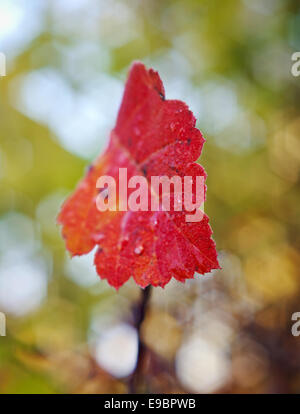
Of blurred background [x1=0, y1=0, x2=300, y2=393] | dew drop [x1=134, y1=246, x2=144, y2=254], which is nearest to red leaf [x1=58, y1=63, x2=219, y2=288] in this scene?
dew drop [x1=134, y1=246, x2=144, y2=254]

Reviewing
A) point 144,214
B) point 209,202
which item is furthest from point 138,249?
point 209,202

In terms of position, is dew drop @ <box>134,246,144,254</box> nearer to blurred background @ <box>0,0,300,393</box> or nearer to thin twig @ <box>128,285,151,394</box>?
thin twig @ <box>128,285,151,394</box>

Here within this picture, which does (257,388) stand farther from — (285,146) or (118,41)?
(118,41)

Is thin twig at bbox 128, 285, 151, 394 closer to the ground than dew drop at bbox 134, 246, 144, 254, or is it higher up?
closer to the ground

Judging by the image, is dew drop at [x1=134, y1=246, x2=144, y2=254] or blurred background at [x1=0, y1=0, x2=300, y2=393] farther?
blurred background at [x1=0, y1=0, x2=300, y2=393]

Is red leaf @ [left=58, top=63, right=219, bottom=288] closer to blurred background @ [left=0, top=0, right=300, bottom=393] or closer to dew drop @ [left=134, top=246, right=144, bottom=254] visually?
dew drop @ [left=134, top=246, right=144, bottom=254]

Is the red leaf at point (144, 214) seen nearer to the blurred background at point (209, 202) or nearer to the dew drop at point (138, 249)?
the dew drop at point (138, 249)

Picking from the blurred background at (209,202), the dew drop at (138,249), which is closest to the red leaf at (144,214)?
the dew drop at (138,249)
